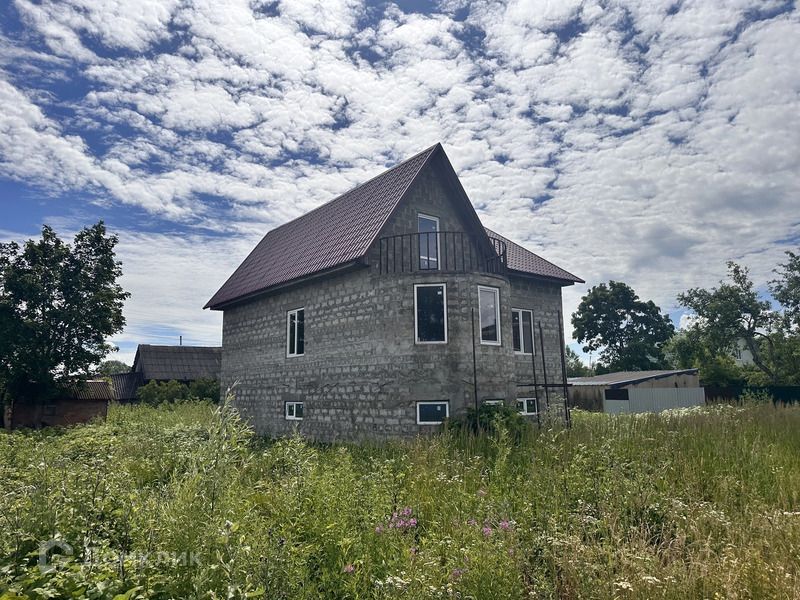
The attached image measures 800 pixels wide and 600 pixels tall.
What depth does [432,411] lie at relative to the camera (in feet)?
39.2

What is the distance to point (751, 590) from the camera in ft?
12.6

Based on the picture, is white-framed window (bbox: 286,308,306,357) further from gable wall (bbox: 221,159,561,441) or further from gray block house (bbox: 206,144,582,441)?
gable wall (bbox: 221,159,561,441)

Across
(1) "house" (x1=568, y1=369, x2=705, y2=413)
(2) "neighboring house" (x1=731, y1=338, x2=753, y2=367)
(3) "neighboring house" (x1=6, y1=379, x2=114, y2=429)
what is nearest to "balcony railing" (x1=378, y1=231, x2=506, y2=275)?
(1) "house" (x1=568, y1=369, x2=705, y2=413)

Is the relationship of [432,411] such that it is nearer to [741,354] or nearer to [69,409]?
[69,409]

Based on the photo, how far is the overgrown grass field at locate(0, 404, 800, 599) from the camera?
12.6 ft

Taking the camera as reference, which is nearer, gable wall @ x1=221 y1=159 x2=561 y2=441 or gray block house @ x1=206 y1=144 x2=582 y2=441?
gable wall @ x1=221 y1=159 x2=561 y2=441

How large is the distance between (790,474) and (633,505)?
264cm

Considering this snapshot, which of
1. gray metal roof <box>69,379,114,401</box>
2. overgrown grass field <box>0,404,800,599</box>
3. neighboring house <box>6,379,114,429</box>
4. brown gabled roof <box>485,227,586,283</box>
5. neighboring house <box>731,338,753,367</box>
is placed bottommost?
overgrown grass field <box>0,404,800,599</box>

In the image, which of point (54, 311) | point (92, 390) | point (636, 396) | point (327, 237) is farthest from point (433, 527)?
point (636, 396)

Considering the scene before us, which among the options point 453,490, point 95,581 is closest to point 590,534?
point 453,490

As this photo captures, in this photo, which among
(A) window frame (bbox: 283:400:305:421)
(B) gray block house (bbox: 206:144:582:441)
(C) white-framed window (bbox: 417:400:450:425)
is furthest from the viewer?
(A) window frame (bbox: 283:400:305:421)

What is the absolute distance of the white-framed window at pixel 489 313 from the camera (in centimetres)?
1288

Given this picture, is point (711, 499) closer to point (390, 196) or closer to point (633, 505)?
point (633, 505)

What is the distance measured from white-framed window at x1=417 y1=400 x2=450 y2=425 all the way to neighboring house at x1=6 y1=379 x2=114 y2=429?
1664cm
